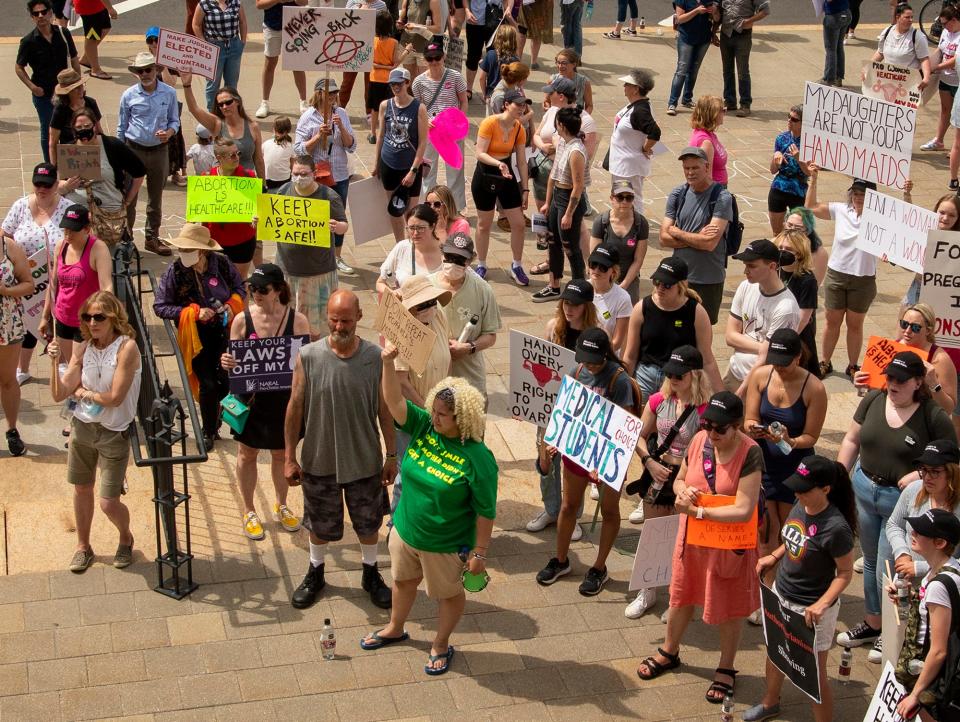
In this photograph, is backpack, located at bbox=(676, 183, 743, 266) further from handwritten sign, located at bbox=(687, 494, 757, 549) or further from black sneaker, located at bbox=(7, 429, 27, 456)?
black sneaker, located at bbox=(7, 429, 27, 456)

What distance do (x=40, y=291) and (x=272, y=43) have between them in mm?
7505

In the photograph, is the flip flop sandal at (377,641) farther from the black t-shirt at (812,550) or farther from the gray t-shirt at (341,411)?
the black t-shirt at (812,550)

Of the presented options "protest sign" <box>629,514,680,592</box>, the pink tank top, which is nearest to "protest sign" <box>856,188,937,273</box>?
"protest sign" <box>629,514,680,592</box>

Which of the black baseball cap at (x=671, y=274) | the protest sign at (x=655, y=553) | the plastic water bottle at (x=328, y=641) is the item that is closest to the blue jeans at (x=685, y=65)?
the black baseball cap at (x=671, y=274)

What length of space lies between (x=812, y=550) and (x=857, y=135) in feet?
17.1

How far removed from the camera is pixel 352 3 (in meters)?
16.6

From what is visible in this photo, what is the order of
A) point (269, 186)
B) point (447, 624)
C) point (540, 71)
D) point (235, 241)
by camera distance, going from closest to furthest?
1. point (447, 624)
2. point (235, 241)
3. point (269, 186)
4. point (540, 71)

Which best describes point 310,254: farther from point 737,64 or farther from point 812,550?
point 737,64

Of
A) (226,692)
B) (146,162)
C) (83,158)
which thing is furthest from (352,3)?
(226,692)

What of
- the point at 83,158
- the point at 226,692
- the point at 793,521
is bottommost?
the point at 226,692

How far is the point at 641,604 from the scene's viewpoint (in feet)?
27.1

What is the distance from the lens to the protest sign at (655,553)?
7.71 m

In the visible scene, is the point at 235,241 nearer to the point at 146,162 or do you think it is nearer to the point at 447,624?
Answer: the point at 146,162

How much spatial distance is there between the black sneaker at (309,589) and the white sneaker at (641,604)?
1841 millimetres
